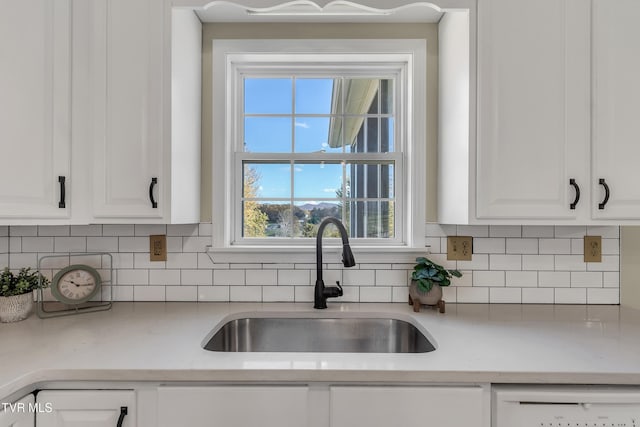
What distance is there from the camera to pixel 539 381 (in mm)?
948

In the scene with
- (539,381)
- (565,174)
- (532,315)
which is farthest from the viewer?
(532,315)

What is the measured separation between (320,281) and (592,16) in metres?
1.55

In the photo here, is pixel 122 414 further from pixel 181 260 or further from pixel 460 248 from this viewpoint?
pixel 460 248

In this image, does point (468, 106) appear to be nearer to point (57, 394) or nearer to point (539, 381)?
point (539, 381)

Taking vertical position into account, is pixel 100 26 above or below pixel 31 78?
above

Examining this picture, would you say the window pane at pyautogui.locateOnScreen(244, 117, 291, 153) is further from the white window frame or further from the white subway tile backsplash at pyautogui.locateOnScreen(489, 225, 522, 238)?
the white subway tile backsplash at pyautogui.locateOnScreen(489, 225, 522, 238)

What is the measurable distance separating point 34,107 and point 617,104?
2.23m

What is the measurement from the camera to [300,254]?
166cm

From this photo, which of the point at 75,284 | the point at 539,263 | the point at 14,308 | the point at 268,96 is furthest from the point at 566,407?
the point at 14,308

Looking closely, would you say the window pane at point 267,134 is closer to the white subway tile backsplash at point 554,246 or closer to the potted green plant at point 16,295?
the potted green plant at point 16,295

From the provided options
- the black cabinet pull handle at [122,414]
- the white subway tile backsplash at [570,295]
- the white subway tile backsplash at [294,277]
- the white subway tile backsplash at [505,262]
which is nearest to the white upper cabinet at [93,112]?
the white subway tile backsplash at [294,277]

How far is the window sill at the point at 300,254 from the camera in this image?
1.64 metres

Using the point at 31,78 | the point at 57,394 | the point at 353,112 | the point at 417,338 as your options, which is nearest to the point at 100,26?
the point at 31,78

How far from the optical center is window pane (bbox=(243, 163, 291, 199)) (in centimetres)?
181
